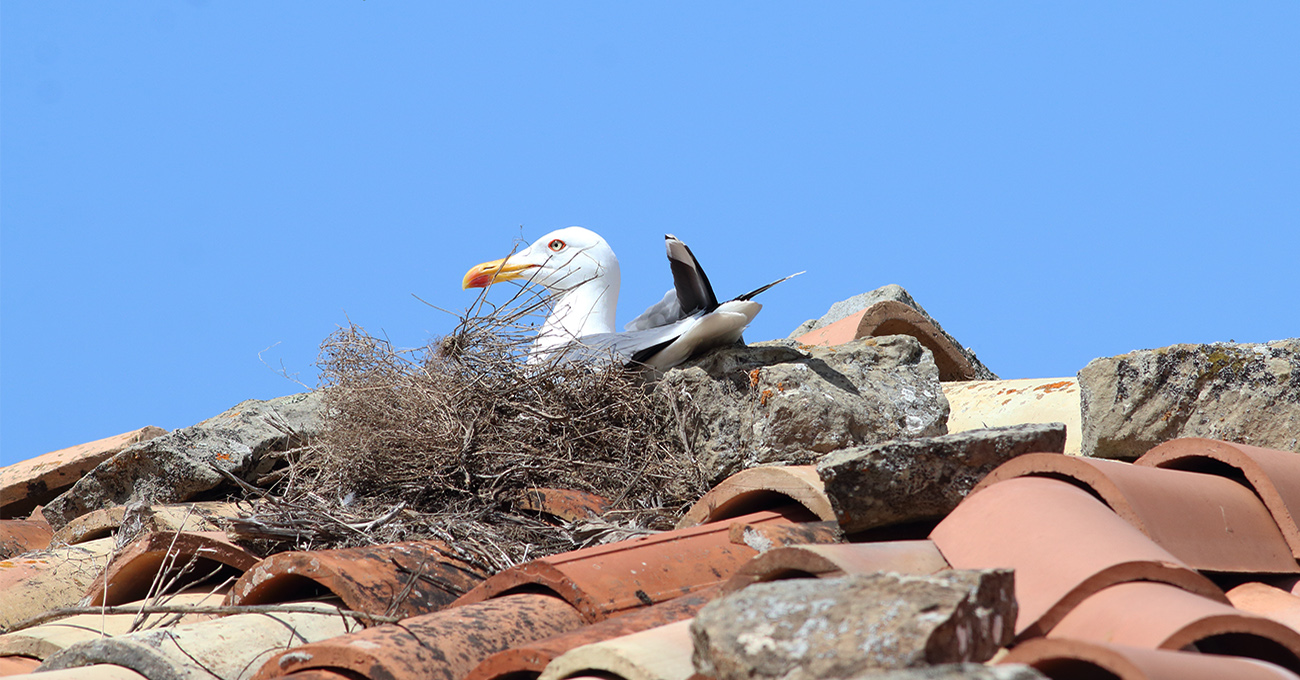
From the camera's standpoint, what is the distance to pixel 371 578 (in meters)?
3.34

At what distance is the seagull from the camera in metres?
4.58

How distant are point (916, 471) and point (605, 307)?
2.93 metres

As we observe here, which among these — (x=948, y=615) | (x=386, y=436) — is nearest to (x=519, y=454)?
(x=386, y=436)

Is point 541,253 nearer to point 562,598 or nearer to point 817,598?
point 562,598

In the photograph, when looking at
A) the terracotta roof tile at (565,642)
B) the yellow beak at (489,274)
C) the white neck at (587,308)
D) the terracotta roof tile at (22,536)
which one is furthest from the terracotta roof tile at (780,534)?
the terracotta roof tile at (22,536)

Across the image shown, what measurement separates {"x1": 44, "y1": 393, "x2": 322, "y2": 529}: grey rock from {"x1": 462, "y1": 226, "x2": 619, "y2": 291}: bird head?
→ 1249 mm

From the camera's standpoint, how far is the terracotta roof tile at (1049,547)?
2.23 meters

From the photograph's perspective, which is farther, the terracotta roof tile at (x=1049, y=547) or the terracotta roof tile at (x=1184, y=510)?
the terracotta roof tile at (x=1184, y=510)

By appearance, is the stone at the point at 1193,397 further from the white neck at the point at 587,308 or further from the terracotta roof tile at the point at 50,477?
the terracotta roof tile at the point at 50,477

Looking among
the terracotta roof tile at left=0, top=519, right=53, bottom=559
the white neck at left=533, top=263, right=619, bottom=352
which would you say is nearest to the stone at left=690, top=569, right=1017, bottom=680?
the white neck at left=533, top=263, right=619, bottom=352

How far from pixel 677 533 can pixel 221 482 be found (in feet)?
10.0

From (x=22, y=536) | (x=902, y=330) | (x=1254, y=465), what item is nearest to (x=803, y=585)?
(x=1254, y=465)

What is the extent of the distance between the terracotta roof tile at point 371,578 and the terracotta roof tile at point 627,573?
20cm

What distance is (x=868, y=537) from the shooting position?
321 centimetres
